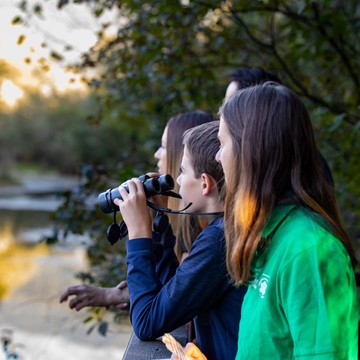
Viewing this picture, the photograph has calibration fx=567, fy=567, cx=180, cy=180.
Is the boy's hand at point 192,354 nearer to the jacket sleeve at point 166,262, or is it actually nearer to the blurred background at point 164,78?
the jacket sleeve at point 166,262

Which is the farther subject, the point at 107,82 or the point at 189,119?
the point at 107,82

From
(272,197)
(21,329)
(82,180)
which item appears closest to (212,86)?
(82,180)

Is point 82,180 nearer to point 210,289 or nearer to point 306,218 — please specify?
point 210,289

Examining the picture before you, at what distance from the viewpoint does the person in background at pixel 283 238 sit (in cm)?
116

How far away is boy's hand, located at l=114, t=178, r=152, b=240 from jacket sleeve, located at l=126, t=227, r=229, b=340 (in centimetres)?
9

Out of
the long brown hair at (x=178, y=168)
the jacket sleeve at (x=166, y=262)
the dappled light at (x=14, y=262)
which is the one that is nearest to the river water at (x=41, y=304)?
the dappled light at (x=14, y=262)

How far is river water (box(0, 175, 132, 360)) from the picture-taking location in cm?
632

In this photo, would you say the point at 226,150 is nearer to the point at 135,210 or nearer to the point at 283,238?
the point at 283,238

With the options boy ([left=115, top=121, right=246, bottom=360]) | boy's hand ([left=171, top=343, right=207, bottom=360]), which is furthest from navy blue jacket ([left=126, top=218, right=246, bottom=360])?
boy's hand ([left=171, top=343, right=207, bottom=360])

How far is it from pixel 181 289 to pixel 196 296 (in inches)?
1.8

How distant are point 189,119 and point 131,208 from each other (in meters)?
0.88

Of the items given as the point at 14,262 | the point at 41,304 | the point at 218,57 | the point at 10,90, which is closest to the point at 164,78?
the point at 218,57

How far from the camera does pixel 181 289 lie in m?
1.58

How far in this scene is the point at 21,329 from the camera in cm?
729
